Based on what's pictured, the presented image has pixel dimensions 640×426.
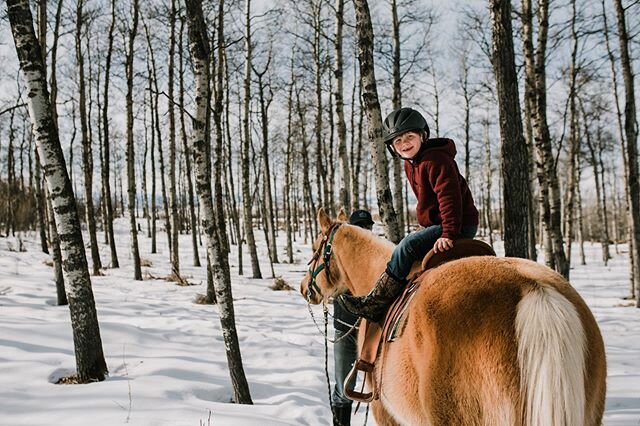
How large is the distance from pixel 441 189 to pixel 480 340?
1183 mm

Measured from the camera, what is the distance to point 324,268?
161 inches

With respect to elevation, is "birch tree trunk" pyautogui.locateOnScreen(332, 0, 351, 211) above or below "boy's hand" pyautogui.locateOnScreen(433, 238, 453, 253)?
above

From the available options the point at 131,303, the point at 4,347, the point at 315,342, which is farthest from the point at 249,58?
the point at 4,347

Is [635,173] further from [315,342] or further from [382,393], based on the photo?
[382,393]

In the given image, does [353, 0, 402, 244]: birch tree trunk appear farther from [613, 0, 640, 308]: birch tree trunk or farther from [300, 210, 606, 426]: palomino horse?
[613, 0, 640, 308]: birch tree trunk

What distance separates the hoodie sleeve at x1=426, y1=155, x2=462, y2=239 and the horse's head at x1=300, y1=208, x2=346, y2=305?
1314 millimetres

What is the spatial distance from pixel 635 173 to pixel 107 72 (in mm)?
19015

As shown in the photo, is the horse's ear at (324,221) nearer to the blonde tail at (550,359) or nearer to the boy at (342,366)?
the boy at (342,366)

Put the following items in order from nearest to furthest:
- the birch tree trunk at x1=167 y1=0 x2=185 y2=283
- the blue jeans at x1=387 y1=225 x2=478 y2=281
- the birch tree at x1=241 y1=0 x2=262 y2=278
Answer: the blue jeans at x1=387 y1=225 x2=478 y2=281, the birch tree trunk at x1=167 y1=0 x2=185 y2=283, the birch tree at x1=241 y1=0 x2=262 y2=278

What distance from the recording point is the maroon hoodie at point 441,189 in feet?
8.73

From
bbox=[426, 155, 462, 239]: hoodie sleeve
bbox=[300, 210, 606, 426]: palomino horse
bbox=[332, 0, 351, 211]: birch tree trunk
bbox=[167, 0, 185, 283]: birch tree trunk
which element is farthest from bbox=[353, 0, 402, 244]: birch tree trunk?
bbox=[167, 0, 185, 283]: birch tree trunk

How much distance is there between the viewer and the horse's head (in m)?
3.99

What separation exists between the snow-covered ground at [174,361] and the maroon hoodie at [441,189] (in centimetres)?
256

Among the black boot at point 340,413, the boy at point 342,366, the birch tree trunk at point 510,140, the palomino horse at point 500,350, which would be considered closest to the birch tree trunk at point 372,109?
the birch tree trunk at point 510,140
